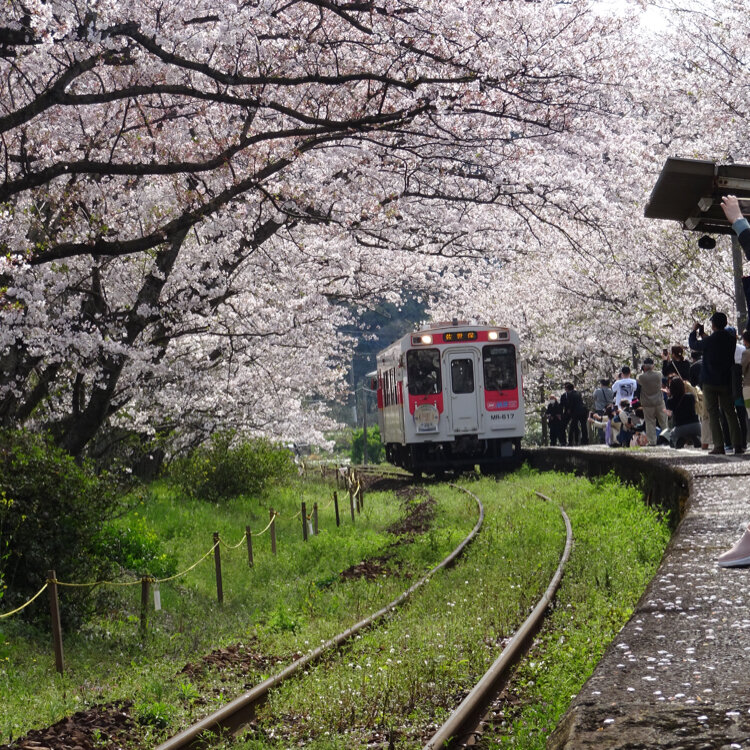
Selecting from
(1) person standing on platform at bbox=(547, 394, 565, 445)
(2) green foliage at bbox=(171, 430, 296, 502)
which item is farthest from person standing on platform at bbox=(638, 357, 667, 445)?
(1) person standing on platform at bbox=(547, 394, 565, 445)

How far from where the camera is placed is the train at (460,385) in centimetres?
2189

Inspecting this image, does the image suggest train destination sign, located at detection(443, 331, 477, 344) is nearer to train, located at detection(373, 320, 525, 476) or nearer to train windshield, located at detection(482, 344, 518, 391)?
train, located at detection(373, 320, 525, 476)

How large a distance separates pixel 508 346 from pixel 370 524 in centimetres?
637

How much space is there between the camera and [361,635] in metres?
8.07

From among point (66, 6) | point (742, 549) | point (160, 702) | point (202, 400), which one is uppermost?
point (66, 6)

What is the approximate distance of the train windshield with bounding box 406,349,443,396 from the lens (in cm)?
2189

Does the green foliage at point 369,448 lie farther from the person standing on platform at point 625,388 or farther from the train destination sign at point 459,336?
the person standing on platform at point 625,388

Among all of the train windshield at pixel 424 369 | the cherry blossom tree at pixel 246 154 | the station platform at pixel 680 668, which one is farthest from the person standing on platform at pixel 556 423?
the station platform at pixel 680 668

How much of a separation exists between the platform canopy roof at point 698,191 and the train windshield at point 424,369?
16491 millimetres

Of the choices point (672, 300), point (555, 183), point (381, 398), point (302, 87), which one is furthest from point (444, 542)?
point (381, 398)

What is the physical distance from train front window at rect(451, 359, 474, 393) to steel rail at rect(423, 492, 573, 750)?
13.4m

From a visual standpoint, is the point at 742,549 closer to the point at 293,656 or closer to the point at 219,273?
the point at 293,656

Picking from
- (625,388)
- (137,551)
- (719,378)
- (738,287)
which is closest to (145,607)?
(137,551)

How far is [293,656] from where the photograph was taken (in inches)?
307
